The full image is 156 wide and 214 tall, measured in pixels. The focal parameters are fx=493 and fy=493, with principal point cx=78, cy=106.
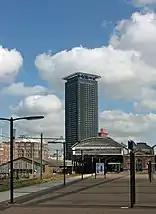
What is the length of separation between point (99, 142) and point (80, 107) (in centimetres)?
2543

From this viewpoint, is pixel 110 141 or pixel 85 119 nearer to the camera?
pixel 85 119

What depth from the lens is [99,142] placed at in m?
150

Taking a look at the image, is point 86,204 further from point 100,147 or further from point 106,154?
point 100,147

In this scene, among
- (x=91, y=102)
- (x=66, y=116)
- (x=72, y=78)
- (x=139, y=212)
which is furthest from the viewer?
(x=72, y=78)

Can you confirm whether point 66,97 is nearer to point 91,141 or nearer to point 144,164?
point 91,141

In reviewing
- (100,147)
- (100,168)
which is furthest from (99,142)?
(100,168)

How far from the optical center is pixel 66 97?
129m

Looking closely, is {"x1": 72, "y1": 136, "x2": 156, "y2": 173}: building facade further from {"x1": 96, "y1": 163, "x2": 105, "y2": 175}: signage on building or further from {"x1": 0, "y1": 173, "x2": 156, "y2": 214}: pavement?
{"x1": 0, "y1": 173, "x2": 156, "y2": 214}: pavement

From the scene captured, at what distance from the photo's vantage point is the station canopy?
148000 millimetres

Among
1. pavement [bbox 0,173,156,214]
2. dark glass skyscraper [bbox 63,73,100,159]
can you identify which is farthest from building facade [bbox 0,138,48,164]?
pavement [bbox 0,173,156,214]

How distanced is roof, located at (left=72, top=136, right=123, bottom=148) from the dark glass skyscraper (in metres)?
1.80

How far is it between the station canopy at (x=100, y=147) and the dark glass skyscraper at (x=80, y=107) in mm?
2397

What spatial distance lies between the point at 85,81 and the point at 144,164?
Result: 30.3m

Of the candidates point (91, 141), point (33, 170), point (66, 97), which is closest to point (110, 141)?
point (91, 141)
